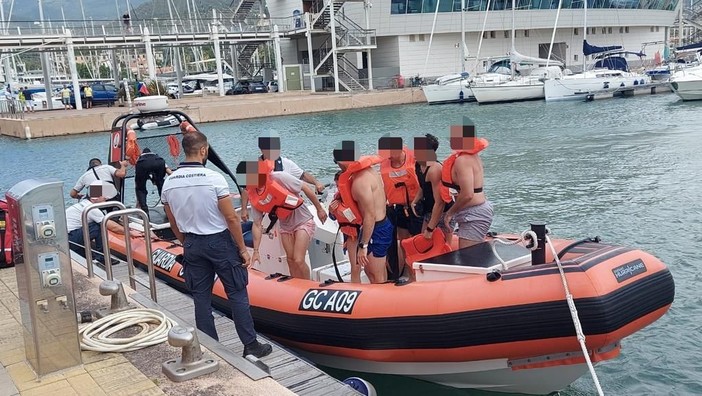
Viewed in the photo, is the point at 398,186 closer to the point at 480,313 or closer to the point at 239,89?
the point at 480,313

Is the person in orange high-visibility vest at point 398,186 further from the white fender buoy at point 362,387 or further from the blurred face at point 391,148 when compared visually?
the white fender buoy at point 362,387

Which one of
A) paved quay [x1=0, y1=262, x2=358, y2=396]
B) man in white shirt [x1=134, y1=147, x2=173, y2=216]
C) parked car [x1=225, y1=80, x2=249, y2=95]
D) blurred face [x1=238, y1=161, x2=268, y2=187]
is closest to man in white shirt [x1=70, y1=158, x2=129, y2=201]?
man in white shirt [x1=134, y1=147, x2=173, y2=216]

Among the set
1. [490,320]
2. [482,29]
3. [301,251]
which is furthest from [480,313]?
[482,29]

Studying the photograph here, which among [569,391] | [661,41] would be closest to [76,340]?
[569,391]

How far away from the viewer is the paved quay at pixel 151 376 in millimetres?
3984

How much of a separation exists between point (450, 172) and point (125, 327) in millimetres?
2939

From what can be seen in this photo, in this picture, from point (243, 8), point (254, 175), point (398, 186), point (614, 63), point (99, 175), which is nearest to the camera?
point (254, 175)

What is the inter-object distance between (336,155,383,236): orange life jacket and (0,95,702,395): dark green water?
983 mm

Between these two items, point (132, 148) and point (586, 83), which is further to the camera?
point (586, 83)

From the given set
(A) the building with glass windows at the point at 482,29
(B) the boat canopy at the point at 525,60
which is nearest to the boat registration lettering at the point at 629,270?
(B) the boat canopy at the point at 525,60

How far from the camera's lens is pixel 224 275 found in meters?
4.76

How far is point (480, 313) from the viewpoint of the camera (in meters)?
4.79

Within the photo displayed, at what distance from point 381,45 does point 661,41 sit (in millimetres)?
30524

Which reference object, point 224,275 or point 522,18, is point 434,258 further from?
point 522,18
